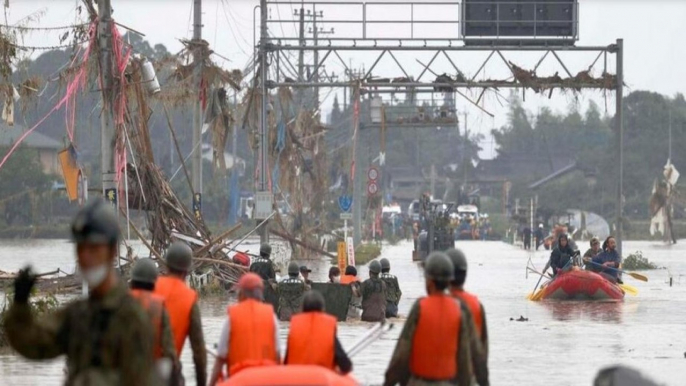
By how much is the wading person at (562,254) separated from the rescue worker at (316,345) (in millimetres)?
21700

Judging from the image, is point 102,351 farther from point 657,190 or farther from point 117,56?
point 657,190

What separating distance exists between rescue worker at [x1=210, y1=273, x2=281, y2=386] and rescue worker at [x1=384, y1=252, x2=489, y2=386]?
0.84m

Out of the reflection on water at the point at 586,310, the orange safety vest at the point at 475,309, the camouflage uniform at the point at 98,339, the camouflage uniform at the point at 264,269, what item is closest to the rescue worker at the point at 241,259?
the reflection on water at the point at 586,310

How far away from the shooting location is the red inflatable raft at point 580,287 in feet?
106

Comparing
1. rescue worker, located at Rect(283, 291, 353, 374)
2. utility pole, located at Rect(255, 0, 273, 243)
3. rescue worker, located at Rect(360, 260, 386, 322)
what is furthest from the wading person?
rescue worker, located at Rect(283, 291, 353, 374)

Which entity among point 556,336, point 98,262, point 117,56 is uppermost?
point 117,56

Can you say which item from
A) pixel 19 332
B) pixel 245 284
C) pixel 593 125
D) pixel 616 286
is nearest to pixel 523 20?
pixel 616 286

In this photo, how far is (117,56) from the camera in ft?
81.8

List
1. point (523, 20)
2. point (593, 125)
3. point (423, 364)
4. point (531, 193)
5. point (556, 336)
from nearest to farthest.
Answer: point (423, 364), point (556, 336), point (523, 20), point (531, 193), point (593, 125)

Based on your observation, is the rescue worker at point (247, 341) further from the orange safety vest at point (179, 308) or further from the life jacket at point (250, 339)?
the orange safety vest at point (179, 308)

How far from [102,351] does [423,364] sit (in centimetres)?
447

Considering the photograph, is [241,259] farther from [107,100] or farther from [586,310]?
[107,100]

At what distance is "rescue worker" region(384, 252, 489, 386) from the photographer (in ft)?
35.3

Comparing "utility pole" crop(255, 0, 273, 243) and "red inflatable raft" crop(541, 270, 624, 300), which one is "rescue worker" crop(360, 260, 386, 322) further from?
"utility pole" crop(255, 0, 273, 243)
